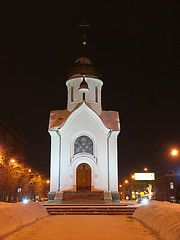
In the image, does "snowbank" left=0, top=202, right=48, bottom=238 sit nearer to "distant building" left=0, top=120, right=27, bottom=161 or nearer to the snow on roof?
the snow on roof

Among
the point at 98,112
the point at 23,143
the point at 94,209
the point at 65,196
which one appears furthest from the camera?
the point at 23,143

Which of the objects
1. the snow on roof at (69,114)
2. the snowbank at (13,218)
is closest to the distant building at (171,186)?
the snow on roof at (69,114)

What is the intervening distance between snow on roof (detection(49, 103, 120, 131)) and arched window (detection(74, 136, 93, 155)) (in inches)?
86.7

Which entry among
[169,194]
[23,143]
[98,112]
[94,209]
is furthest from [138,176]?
[23,143]

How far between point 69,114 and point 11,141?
1677 inches

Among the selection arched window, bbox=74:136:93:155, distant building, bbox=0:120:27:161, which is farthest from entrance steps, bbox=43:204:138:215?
distant building, bbox=0:120:27:161

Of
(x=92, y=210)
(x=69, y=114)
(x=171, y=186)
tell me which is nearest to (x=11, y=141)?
(x=171, y=186)

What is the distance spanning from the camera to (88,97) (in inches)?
1220

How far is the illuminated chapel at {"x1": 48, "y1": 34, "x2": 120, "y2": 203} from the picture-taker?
26.7 metres

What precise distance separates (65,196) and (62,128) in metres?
6.10

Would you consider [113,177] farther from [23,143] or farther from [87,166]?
[23,143]

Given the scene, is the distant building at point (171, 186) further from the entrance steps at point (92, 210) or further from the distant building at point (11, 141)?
the entrance steps at point (92, 210)

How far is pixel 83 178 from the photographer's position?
2691 centimetres

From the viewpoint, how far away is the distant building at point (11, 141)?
199 feet
